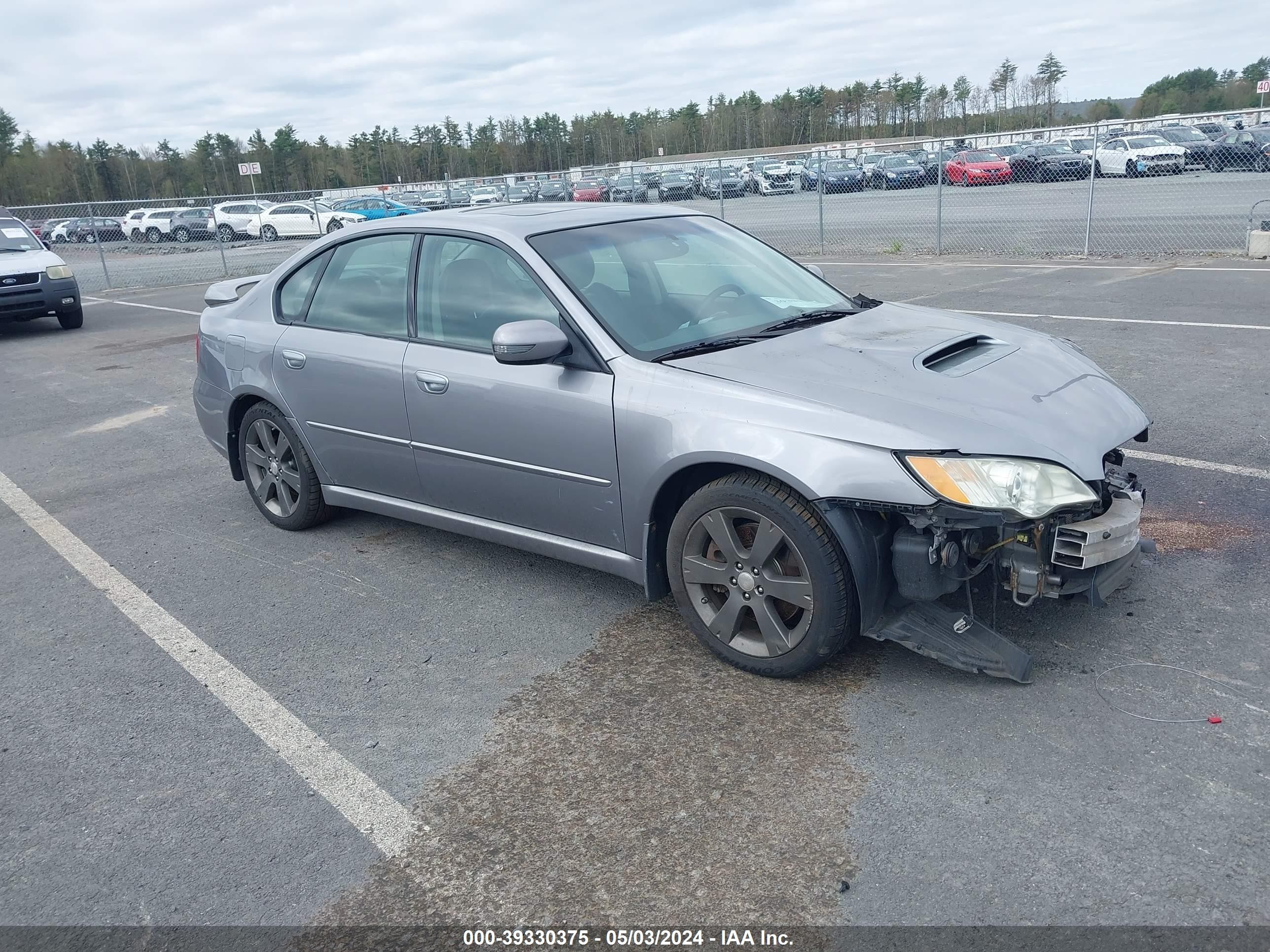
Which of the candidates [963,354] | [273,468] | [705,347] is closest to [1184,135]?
Answer: [963,354]

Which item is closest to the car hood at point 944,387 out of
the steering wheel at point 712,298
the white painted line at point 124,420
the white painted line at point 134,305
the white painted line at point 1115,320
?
the steering wheel at point 712,298

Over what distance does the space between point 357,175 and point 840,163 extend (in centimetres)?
8741

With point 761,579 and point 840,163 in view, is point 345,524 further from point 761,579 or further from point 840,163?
point 840,163

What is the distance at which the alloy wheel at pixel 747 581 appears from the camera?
345cm

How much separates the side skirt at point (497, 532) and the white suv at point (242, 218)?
2747 cm

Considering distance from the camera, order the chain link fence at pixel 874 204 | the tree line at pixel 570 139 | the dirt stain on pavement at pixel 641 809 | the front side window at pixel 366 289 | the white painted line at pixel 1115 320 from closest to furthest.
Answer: the dirt stain on pavement at pixel 641 809 → the front side window at pixel 366 289 → the white painted line at pixel 1115 320 → the chain link fence at pixel 874 204 → the tree line at pixel 570 139

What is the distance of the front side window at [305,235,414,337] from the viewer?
15.1 feet

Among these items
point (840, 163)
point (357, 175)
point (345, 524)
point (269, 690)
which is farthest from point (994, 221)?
point (357, 175)

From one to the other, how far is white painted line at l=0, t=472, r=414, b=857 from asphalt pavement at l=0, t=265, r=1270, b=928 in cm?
4

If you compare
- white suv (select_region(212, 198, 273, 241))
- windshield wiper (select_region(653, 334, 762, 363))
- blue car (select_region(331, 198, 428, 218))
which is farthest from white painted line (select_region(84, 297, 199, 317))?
windshield wiper (select_region(653, 334, 762, 363))

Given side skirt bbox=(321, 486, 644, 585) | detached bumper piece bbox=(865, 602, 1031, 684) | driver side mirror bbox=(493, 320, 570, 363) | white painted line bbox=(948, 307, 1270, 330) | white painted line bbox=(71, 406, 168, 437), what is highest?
driver side mirror bbox=(493, 320, 570, 363)

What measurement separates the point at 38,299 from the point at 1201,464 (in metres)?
14.4

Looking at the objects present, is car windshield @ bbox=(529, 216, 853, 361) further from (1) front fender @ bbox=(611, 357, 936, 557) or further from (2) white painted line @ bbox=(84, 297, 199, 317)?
(2) white painted line @ bbox=(84, 297, 199, 317)

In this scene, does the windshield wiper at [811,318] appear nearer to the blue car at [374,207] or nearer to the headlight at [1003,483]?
the headlight at [1003,483]
